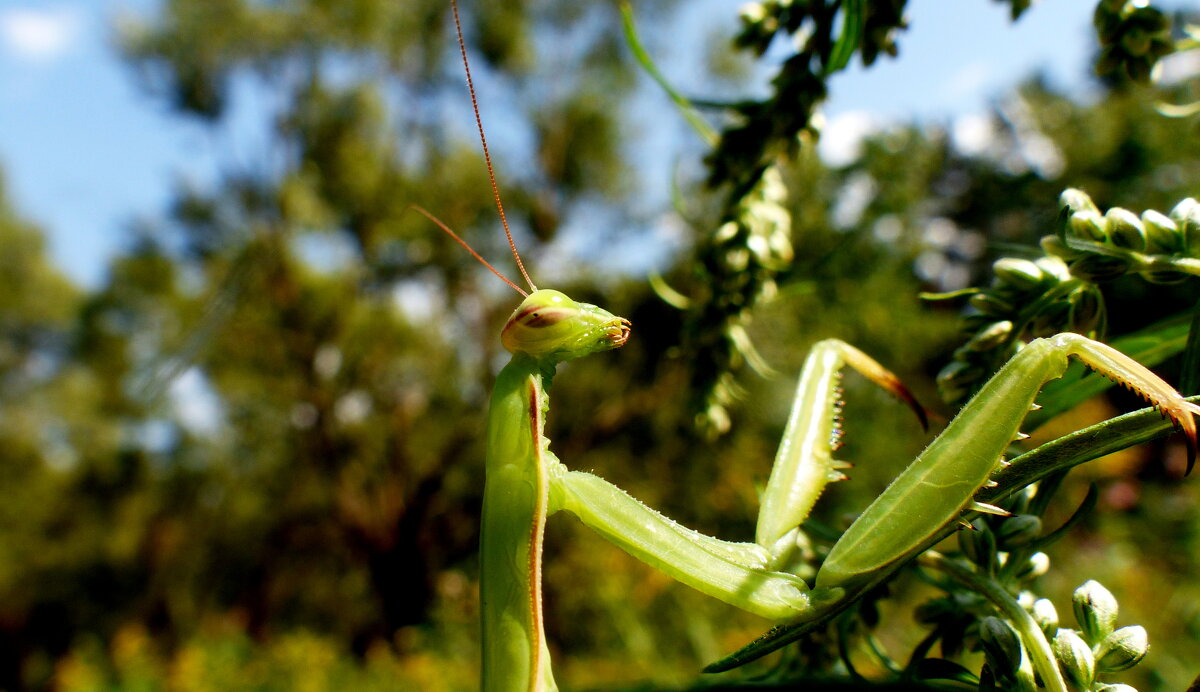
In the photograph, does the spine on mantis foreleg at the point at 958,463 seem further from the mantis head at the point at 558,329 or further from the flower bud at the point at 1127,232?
the mantis head at the point at 558,329

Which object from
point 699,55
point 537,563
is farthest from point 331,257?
point 537,563

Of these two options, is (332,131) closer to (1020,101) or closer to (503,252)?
(503,252)

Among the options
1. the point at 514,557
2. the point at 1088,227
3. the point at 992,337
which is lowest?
the point at 514,557

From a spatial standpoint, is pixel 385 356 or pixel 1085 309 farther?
pixel 385 356

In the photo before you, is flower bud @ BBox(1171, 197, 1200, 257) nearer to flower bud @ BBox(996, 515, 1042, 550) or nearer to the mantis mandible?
the mantis mandible

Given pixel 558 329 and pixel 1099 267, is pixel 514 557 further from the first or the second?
pixel 1099 267

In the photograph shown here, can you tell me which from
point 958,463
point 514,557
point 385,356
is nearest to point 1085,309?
point 958,463

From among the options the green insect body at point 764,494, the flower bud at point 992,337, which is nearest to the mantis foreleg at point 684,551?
the green insect body at point 764,494
